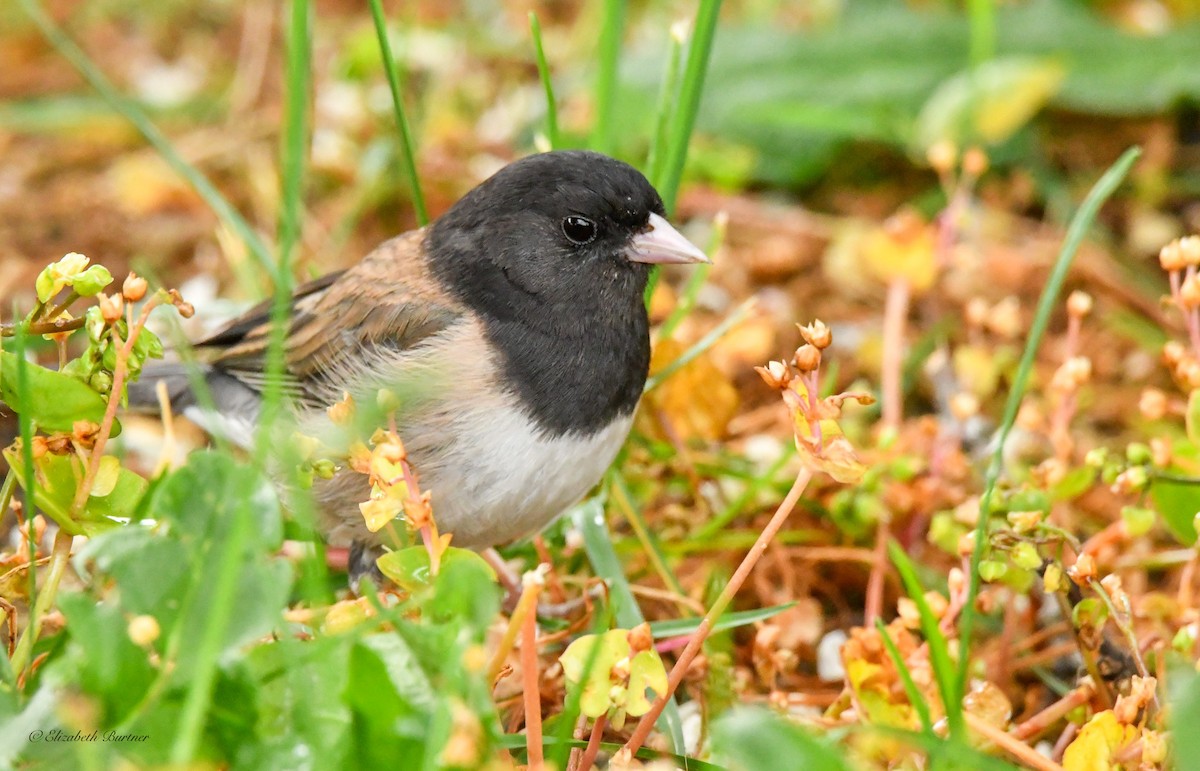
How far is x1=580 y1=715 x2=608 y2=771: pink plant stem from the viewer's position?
1.36 m

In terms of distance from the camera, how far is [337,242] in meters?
Result: 2.91

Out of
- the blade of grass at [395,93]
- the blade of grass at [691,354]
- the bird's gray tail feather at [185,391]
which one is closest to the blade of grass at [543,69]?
the blade of grass at [395,93]

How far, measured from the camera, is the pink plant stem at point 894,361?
2314mm

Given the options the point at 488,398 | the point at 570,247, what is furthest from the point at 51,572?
the point at 570,247

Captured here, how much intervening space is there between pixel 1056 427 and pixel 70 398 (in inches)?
52.8

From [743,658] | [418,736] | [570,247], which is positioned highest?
[570,247]

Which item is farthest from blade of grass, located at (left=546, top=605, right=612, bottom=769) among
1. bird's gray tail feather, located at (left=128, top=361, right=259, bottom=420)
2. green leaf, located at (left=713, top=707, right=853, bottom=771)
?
bird's gray tail feather, located at (left=128, top=361, right=259, bottom=420)

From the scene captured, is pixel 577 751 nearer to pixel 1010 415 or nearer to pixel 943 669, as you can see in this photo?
pixel 943 669

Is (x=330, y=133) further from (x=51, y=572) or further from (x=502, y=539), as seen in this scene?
(x=51, y=572)

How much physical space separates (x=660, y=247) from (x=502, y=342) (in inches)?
10.9

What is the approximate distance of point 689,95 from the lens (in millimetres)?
2006

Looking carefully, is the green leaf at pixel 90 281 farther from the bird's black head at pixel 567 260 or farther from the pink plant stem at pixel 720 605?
the pink plant stem at pixel 720 605

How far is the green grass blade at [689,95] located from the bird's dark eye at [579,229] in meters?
0.18

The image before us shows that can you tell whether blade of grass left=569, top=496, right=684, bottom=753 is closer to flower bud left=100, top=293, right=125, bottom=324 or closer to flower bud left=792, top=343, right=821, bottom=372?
flower bud left=792, top=343, right=821, bottom=372
